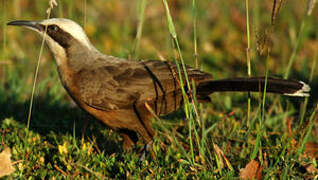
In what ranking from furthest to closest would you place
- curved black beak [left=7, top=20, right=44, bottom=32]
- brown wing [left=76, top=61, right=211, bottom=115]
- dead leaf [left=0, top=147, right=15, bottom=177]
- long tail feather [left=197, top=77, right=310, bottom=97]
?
1. curved black beak [left=7, top=20, right=44, bottom=32]
2. brown wing [left=76, top=61, right=211, bottom=115]
3. long tail feather [left=197, top=77, right=310, bottom=97]
4. dead leaf [left=0, top=147, right=15, bottom=177]

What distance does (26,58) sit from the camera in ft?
23.5

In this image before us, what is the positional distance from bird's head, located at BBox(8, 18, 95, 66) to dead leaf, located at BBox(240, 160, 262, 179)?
1.95 meters

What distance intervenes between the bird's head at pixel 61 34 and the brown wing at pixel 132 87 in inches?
13.3

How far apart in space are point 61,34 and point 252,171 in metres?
2.23

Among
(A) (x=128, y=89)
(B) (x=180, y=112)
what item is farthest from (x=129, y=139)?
(B) (x=180, y=112)

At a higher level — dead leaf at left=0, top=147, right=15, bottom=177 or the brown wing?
the brown wing

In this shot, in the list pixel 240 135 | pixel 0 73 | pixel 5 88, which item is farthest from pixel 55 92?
pixel 240 135

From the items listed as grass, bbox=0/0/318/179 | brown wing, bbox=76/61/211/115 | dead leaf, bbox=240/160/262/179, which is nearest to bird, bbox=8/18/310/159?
brown wing, bbox=76/61/211/115

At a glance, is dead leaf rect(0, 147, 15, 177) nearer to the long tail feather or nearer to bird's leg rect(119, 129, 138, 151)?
bird's leg rect(119, 129, 138, 151)

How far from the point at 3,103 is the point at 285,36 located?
5224mm

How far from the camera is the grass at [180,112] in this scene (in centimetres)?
367

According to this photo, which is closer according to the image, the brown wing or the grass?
the grass

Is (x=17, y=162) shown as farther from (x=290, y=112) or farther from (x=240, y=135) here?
(x=290, y=112)

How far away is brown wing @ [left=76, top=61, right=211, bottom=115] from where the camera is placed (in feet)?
13.6
